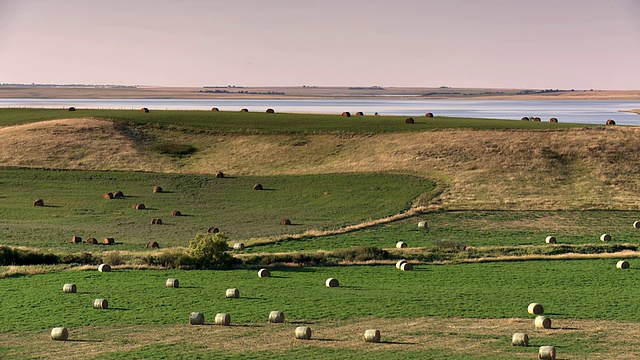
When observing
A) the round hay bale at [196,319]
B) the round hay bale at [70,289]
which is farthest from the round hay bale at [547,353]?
the round hay bale at [70,289]

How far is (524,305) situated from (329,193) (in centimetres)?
4374

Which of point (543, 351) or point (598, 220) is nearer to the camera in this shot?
point (543, 351)

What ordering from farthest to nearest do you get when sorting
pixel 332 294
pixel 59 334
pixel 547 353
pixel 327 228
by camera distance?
pixel 327 228 → pixel 332 294 → pixel 59 334 → pixel 547 353

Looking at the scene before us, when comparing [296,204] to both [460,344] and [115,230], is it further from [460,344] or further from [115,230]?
[460,344]

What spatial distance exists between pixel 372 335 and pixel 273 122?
84.5 m

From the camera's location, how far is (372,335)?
34781 mm

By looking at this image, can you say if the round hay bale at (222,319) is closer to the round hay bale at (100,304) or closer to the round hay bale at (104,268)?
the round hay bale at (100,304)

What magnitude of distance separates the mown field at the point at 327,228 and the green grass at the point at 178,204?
0.93 feet

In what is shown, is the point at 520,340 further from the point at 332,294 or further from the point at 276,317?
the point at 332,294

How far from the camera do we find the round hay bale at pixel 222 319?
123 feet

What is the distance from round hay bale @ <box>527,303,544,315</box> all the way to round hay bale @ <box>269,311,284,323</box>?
32.6 ft

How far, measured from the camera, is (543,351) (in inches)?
1241

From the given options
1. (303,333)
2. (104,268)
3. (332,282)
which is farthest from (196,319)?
(104,268)

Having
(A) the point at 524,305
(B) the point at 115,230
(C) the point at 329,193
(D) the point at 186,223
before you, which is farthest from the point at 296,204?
(A) the point at 524,305
